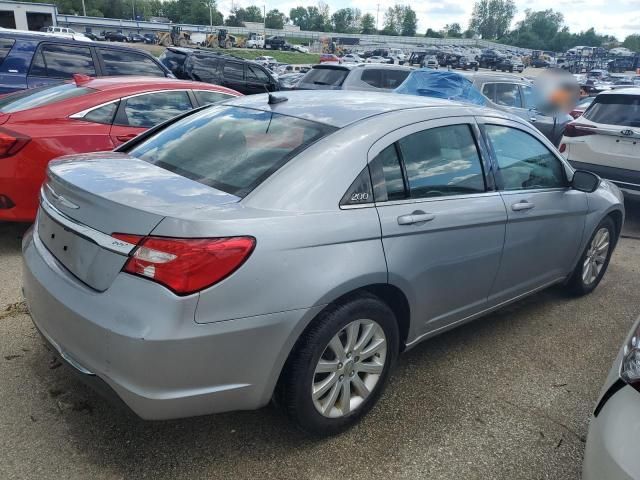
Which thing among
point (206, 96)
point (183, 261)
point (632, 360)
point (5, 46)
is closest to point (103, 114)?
point (206, 96)

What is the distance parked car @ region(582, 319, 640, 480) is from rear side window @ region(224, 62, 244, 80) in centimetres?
1215

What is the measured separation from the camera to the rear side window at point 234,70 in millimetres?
12805

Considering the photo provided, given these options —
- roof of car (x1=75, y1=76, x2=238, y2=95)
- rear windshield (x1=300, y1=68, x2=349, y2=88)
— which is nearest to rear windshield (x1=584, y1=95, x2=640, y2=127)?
roof of car (x1=75, y1=76, x2=238, y2=95)

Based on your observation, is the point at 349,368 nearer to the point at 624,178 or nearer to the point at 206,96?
the point at 206,96

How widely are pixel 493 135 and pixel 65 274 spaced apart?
2.55 meters

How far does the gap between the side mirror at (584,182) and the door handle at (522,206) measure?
0.59m

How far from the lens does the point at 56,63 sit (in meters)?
7.51

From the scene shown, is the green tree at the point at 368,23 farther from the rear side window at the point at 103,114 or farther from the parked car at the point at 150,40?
the rear side window at the point at 103,114

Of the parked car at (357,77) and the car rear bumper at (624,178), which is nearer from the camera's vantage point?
the car rear bumper at (624,178)

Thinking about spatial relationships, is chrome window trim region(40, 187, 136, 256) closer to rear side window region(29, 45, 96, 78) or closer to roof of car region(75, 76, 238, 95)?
roof of car region(75, 76, 238, 95)

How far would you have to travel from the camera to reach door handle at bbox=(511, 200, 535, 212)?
3.26 meters

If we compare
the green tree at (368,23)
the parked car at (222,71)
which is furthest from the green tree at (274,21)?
the parked car at (222,71)

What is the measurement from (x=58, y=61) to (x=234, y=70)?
5851 millimetres

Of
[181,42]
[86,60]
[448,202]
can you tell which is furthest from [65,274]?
[181,42]
